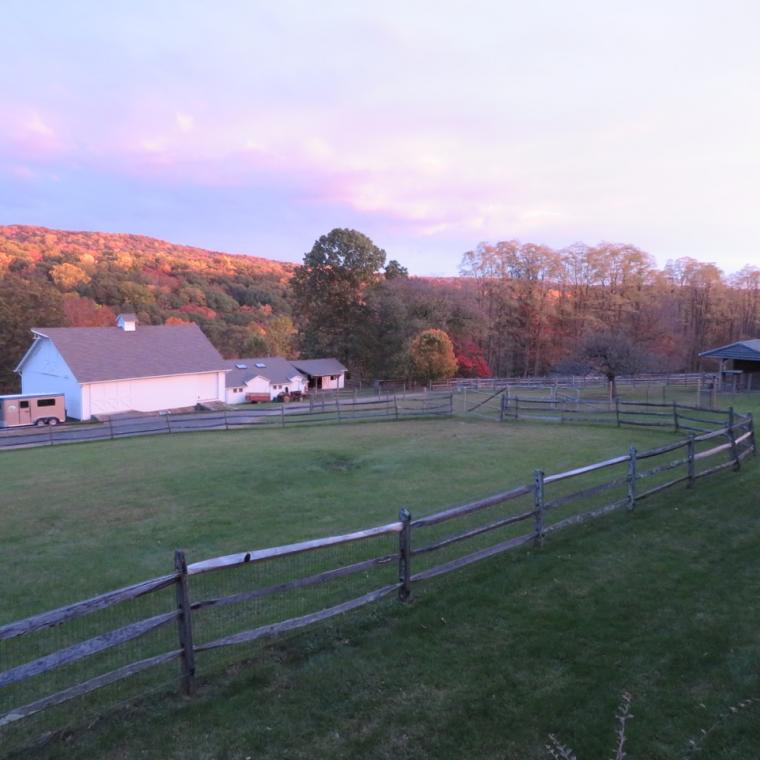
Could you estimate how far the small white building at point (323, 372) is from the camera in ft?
175

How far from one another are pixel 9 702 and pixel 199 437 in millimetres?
20629

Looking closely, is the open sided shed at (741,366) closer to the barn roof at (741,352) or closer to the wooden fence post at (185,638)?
the barn roof at (741,352)

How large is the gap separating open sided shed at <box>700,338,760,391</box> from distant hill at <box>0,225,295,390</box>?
47429mm

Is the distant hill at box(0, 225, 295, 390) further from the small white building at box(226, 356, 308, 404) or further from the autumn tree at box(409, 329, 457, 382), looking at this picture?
the autumn tree at box(409, 329, 457, 382)

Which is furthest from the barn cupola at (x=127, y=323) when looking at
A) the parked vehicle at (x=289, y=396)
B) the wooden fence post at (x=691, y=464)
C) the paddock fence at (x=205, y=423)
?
the wooden fence post at (x=691, y=464)

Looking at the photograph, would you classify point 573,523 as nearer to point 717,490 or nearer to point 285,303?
point 717,490

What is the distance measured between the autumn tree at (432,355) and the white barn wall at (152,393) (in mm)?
15406

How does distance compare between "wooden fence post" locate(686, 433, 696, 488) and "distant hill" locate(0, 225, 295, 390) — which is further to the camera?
"distant hill" locate(0, 225, 295, 390)

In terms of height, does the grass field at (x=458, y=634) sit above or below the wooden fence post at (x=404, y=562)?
below

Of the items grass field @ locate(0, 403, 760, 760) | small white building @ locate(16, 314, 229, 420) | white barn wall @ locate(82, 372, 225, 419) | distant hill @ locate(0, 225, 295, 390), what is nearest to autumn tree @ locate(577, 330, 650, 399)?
grass field @ locate(0, 403, 760, 760)

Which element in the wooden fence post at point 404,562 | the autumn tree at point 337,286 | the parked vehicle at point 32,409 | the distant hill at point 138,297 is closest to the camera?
the wooden fence post at point 404,562

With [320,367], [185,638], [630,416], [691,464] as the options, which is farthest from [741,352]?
[185,638]

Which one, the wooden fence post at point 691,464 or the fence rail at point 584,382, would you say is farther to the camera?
the fence rail at point 584,382

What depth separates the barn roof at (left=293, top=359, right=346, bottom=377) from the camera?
53156 mm
